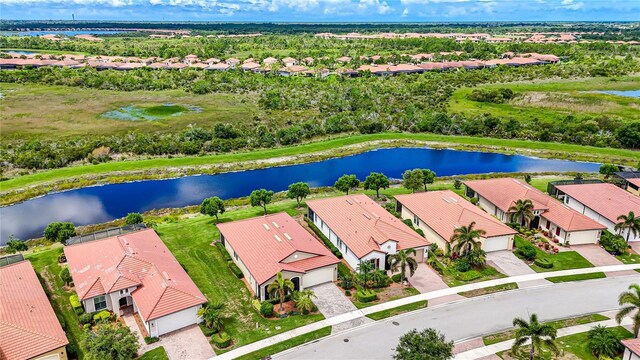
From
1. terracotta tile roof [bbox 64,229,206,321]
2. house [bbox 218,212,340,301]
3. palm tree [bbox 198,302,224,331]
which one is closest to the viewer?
palm tree [bbox 198,302,224,331]

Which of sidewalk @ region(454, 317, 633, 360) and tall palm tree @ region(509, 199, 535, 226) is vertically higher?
tall palm tree @ region(509, 199, 535, 226)

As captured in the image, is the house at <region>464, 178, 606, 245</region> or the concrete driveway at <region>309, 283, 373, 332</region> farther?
the house at <region>464, 178, 606, 245</region>

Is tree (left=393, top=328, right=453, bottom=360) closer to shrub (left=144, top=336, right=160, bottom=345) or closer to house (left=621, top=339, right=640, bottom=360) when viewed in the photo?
house (left=621, top=339, right=640, bottom=360)

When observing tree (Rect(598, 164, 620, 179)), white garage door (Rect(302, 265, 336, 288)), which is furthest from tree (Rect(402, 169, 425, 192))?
tree (Rect(598, 164, 620, 179))

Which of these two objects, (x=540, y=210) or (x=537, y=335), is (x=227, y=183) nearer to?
(x=540, y=210)

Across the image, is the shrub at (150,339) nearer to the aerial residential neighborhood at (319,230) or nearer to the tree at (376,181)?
the aerial residential neighborhood at (319,230)

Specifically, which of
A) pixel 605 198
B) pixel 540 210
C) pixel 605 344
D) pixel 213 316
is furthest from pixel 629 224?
pixel 213 316

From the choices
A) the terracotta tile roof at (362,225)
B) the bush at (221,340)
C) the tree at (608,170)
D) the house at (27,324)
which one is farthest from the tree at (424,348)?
the tree at (608,170)
